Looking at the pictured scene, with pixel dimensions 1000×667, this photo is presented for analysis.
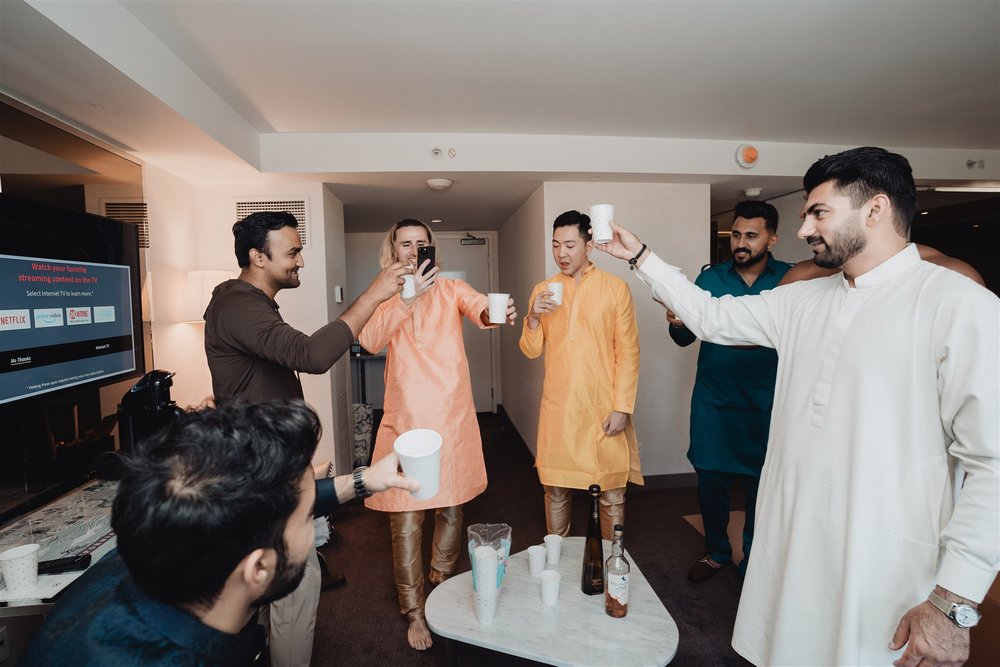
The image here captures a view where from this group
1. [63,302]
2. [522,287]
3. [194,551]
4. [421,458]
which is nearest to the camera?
[194,551]

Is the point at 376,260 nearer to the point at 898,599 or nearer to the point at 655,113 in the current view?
the point at 655,113

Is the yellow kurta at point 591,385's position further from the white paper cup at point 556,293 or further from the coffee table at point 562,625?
the coffee table at point 562,625

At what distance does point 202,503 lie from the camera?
67 centimetres

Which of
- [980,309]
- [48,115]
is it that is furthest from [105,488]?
[980,309]

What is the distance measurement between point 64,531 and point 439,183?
101 inches

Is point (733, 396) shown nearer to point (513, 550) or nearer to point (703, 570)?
point (703, 570)

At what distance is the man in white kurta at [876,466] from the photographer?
993mm

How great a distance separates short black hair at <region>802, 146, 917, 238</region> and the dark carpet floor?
1697 mm

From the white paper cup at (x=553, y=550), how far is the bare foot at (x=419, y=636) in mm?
669

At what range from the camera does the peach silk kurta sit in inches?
81.4

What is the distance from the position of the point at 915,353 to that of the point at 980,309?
0.46 feet

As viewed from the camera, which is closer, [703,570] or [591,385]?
[591,385]

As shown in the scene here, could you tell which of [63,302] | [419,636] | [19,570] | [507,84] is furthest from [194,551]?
[507,84]

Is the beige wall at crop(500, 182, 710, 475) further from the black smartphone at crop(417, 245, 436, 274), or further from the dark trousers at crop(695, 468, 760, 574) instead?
the black smartphone at crop(417, 245, 436, 274)
